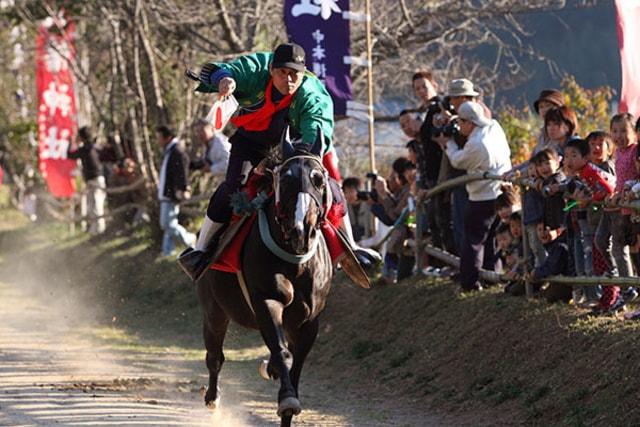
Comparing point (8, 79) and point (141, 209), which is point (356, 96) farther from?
point (8, 79)

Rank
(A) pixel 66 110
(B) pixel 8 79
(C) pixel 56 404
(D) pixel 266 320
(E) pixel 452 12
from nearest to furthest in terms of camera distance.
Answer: (D) pixel 266 320
(C) pixel 56 404
(E) pixel 452 12
(A) pixel 66 110
(B) pixel 8 79

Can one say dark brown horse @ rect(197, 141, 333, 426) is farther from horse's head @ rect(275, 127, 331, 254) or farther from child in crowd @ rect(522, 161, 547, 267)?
child in crowd @ rect(522, 161, 547, 267)

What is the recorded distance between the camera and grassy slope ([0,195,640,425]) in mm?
8469

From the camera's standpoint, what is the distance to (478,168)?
11555 mm

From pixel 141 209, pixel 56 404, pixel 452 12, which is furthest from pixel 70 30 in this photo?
pixel 56 404

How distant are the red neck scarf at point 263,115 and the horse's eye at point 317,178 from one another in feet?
3.28

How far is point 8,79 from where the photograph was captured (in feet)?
141

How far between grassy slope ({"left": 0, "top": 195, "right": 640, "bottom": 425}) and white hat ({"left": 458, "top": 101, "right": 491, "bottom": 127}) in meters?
1.53

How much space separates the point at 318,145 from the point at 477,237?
356cm

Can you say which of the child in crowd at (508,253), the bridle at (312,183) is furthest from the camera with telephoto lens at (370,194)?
the bridle at (312,183)

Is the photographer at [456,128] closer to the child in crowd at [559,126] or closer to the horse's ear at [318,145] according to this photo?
the child in crowd at [559,126]

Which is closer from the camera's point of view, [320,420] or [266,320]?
[266,320]

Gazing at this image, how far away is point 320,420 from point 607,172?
2875 mm

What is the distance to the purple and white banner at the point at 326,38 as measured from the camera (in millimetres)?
14914
